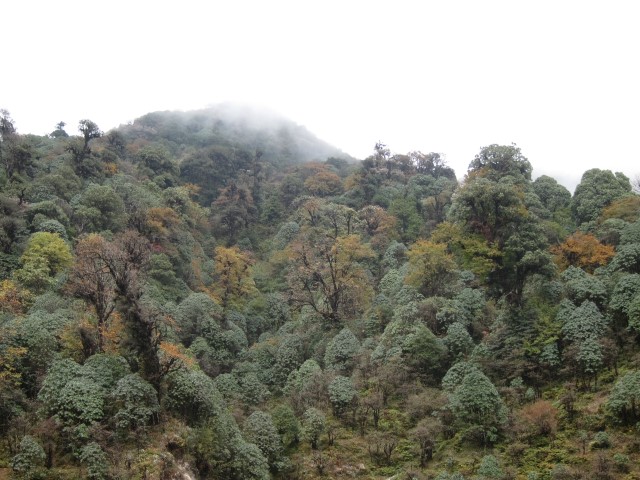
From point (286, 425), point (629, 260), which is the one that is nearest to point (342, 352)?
point (286, 425)

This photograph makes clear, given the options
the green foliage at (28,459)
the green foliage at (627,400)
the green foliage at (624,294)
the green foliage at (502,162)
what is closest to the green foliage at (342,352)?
the green foliage at (624,294)

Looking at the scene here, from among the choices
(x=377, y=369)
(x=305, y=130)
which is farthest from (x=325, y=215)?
(x=305, y=130)

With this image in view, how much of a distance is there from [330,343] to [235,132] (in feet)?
249

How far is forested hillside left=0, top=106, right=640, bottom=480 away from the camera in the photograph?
17.5 meters

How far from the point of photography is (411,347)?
2505 cm

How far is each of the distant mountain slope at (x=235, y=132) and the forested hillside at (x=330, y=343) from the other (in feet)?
147

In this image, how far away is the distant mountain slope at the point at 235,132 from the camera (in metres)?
88.0

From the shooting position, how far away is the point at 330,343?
29047mm

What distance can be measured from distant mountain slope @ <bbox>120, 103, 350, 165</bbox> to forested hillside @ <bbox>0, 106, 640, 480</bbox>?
1761 inches

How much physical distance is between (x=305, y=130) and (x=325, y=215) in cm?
6894

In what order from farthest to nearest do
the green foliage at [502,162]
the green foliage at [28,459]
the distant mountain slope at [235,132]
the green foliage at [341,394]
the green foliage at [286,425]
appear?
1. the distant mountain slope at [235,132]
2. the green foliage at [502,162]
3. the green foliage at [341,394]
4. the green foliage at [286,425]
5. the green foliage at [28,459]

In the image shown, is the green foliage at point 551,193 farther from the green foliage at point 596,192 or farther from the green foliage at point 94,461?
the green foliage at point 94,461

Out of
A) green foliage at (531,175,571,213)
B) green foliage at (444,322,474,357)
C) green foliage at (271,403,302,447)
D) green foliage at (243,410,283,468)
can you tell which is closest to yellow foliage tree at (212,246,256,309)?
green foliage at (271,403,302,447)

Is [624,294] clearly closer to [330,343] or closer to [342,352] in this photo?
[342,352]
